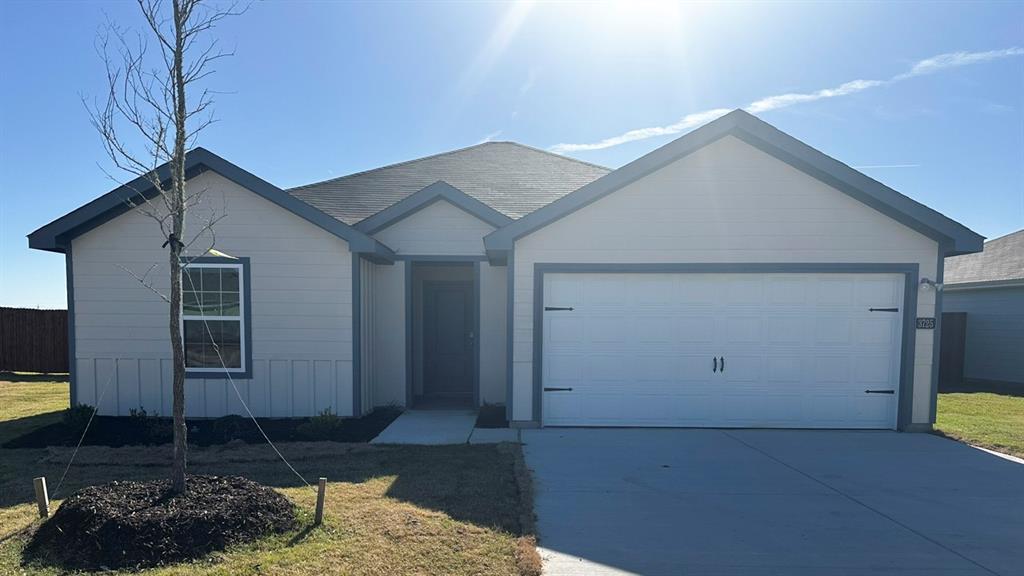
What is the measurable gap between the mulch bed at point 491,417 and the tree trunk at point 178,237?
4.40 metres

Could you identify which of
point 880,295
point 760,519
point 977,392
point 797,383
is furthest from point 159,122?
point 977,392

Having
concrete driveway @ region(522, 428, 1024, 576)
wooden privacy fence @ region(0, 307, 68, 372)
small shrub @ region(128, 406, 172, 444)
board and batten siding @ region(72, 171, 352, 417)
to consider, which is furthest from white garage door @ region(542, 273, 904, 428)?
wooden privacy fence @ region(0, 307, 68, 372)

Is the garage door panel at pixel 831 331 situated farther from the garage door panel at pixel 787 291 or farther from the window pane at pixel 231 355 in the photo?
the window pane at pixel 231 355

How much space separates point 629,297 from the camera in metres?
8.00

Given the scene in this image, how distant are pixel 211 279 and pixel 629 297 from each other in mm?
6659

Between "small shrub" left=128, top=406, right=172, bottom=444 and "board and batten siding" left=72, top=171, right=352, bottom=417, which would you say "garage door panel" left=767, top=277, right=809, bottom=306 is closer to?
"board and batten siding" left=72, top=171, right=352, bottom=417

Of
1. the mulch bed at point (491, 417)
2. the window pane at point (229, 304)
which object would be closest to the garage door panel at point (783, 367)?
the mulch bed at point (491, 417)

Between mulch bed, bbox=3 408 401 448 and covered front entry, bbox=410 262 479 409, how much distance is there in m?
2.20

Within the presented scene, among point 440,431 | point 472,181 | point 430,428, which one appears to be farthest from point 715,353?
point 472,181

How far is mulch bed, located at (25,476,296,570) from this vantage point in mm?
3727

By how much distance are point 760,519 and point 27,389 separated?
15.3 metres

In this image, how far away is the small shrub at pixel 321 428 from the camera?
7481 mm

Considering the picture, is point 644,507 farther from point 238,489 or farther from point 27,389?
point 27,389

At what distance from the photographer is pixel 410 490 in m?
5.21
